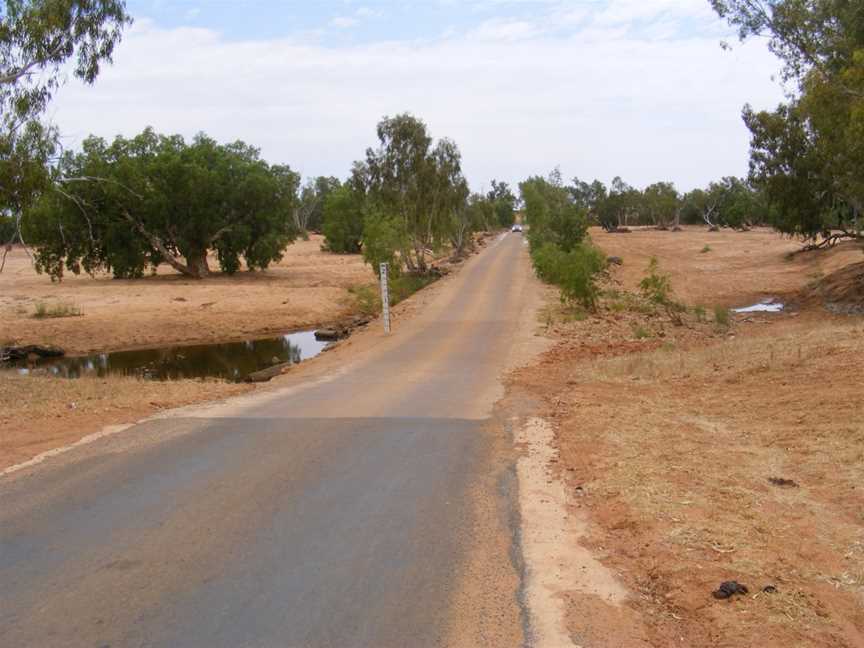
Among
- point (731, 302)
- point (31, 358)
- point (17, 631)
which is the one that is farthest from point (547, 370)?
point (731, 302)

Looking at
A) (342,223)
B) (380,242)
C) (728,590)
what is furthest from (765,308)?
(342,223)

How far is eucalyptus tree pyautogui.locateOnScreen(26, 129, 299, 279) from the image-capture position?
49.4 m

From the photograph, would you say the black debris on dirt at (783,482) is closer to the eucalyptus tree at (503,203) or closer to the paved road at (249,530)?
the paved road at (249,530)

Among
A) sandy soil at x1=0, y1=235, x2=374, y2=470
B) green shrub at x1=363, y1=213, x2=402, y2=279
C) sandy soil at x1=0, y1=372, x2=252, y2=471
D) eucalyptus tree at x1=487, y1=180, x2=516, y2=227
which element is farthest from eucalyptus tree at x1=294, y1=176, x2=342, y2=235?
sandy soil at x1=0, y1=372, x2=252, y2=471

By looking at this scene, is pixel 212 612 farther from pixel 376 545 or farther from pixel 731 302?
pixel 731 302

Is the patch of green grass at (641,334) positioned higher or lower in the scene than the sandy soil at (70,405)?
lower

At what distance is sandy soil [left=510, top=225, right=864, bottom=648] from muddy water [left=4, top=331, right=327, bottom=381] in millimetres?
11545

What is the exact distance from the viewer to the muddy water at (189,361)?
1013 inches

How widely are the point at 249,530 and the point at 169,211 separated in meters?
48.5

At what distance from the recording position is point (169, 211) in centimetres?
5234

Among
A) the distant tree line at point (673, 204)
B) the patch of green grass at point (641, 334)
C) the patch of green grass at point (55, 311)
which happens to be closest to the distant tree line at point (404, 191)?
the patch of green grass at point (55, 311)

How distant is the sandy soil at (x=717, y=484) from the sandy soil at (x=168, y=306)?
19940 millimetres

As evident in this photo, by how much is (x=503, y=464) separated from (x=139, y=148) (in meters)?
49.5

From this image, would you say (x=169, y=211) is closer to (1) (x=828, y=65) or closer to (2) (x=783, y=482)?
(1) (x=828, y=65)
